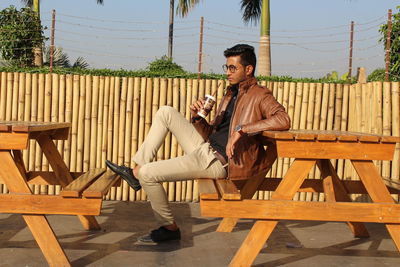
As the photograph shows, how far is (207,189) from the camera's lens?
→ 385 centimetres

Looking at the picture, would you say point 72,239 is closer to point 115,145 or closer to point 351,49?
point 115,145

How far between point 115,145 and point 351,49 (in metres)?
3.59

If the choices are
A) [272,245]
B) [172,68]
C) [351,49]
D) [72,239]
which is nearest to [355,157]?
[272,245]

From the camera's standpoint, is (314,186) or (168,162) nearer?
(168,162)

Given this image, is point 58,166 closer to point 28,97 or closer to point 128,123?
point 128,123

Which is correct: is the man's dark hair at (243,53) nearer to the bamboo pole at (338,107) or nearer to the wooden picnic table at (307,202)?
the wooden picnic table at (307,202)

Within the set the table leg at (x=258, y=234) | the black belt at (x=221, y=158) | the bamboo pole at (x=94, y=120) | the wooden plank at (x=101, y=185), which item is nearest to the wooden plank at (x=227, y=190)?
the black belt at (x=221, y=158)

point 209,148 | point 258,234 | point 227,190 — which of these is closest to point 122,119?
point 209,148

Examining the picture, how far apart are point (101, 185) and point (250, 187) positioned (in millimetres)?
1533

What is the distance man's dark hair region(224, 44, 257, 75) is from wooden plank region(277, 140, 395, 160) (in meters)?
0.84

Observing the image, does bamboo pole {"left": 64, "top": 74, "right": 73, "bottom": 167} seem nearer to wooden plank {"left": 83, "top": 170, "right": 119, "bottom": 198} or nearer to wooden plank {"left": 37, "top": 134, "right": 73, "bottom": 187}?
wooden plank {"left": 37, "top": 134, "right": 73, "bottom": 187}

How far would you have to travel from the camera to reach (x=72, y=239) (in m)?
4.67

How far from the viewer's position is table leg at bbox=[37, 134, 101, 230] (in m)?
4.95

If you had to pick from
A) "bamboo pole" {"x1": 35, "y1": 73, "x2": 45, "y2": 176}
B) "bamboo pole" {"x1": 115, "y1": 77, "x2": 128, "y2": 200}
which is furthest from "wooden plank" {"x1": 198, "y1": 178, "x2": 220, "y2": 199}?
"bamboo pole" {"x1": 35, "y1": 73, "x2": 45, "y2": 176}
